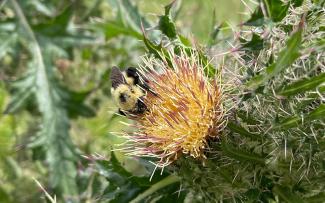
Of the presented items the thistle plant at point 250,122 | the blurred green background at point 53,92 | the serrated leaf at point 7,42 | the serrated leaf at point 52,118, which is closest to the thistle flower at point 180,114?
the thistle plant at point 250,122

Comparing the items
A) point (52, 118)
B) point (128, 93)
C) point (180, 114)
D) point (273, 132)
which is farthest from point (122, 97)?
point (52, 118)

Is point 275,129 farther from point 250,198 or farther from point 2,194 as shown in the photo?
point 2,194

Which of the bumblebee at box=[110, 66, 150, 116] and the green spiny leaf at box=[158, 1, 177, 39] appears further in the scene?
the green spiny leaf at box=[158, 1, 177, 39]

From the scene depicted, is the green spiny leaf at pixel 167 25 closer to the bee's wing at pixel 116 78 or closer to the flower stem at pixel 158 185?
Result: the bee's wing at pixel 116 78

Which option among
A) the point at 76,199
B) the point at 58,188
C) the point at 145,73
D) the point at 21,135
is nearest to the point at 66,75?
the point at 21,135

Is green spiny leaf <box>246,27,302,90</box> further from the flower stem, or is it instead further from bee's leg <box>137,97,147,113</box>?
the flower stem

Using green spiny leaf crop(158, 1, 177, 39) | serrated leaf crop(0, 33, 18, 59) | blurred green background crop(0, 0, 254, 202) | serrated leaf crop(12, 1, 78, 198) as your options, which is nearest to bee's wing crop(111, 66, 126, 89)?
green spiny leaf crop(158, 1, 177, 39)

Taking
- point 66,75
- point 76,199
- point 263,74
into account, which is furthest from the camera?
point 66,75
